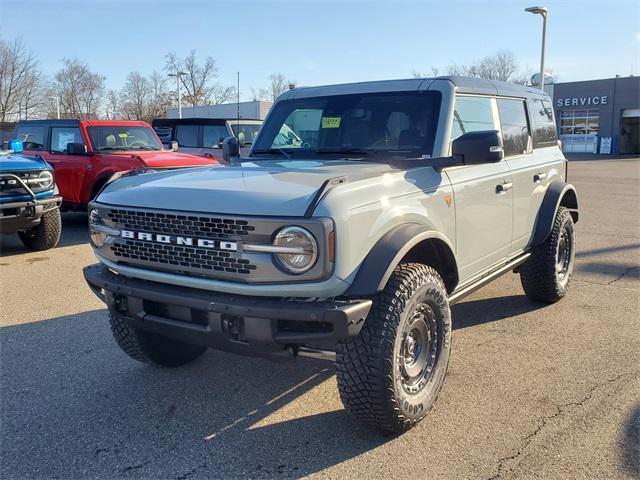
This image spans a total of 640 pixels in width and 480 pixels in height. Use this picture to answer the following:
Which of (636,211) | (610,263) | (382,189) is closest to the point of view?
(382,189)

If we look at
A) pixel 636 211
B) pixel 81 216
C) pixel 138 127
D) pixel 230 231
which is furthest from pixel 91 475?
pixel 636 211

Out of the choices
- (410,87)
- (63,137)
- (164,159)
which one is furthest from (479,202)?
(63,137)

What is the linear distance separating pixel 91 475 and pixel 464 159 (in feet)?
9.00

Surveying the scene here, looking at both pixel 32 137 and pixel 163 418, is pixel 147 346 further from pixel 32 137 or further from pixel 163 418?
pixel 32 137

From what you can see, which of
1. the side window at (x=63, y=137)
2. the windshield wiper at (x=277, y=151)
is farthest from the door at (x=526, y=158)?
the side window at (x=63, y=137)

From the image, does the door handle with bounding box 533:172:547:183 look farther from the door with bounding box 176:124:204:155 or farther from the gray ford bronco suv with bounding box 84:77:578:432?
the door with bounding box 176:124:204:155

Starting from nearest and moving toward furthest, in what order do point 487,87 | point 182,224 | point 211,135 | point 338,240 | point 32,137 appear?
1. point 338,240
2. point 182,224
3. point 487,87
4. point 32,137
5. point 211,135

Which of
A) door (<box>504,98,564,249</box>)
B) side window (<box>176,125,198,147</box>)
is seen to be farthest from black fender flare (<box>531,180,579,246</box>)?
side window (<box>176,125,198,147</box>)

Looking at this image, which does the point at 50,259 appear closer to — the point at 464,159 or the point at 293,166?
the point at 293,166

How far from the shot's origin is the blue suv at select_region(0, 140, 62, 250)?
24.7 ft

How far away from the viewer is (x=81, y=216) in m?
12.2

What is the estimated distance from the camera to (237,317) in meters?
2.80

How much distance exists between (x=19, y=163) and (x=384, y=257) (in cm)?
683

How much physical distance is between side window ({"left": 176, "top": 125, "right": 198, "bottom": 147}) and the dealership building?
3427cm
